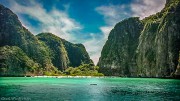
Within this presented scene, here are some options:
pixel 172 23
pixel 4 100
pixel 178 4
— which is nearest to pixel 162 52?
pixel 172 23

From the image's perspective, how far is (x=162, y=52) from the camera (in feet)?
650

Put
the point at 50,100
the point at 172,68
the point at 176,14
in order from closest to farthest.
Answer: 1. the point at 50,100
2. the point at 172,68
3. the point at 176,14

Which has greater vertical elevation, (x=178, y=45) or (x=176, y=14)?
(x=176, y=14)

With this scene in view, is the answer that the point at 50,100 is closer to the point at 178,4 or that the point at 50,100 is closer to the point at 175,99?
the point at 175,99

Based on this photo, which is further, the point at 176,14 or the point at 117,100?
the point at 176,14

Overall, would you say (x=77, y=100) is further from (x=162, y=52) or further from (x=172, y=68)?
(x=162, y=52)

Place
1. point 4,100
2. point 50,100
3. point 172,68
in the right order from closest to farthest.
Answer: point 4,100, point 50,100, point 172,68

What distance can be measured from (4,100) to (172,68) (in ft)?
494

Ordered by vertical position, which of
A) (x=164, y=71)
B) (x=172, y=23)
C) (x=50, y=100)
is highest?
(x=172, y=23)

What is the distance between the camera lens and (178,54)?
18338 centimetres

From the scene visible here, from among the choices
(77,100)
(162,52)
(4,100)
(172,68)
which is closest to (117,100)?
(77,100)

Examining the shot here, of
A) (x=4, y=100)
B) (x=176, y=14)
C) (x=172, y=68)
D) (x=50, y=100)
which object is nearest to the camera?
(x=4, y=100)

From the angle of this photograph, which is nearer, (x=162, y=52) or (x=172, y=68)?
(x=172, y=68)

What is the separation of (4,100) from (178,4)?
566 ft
